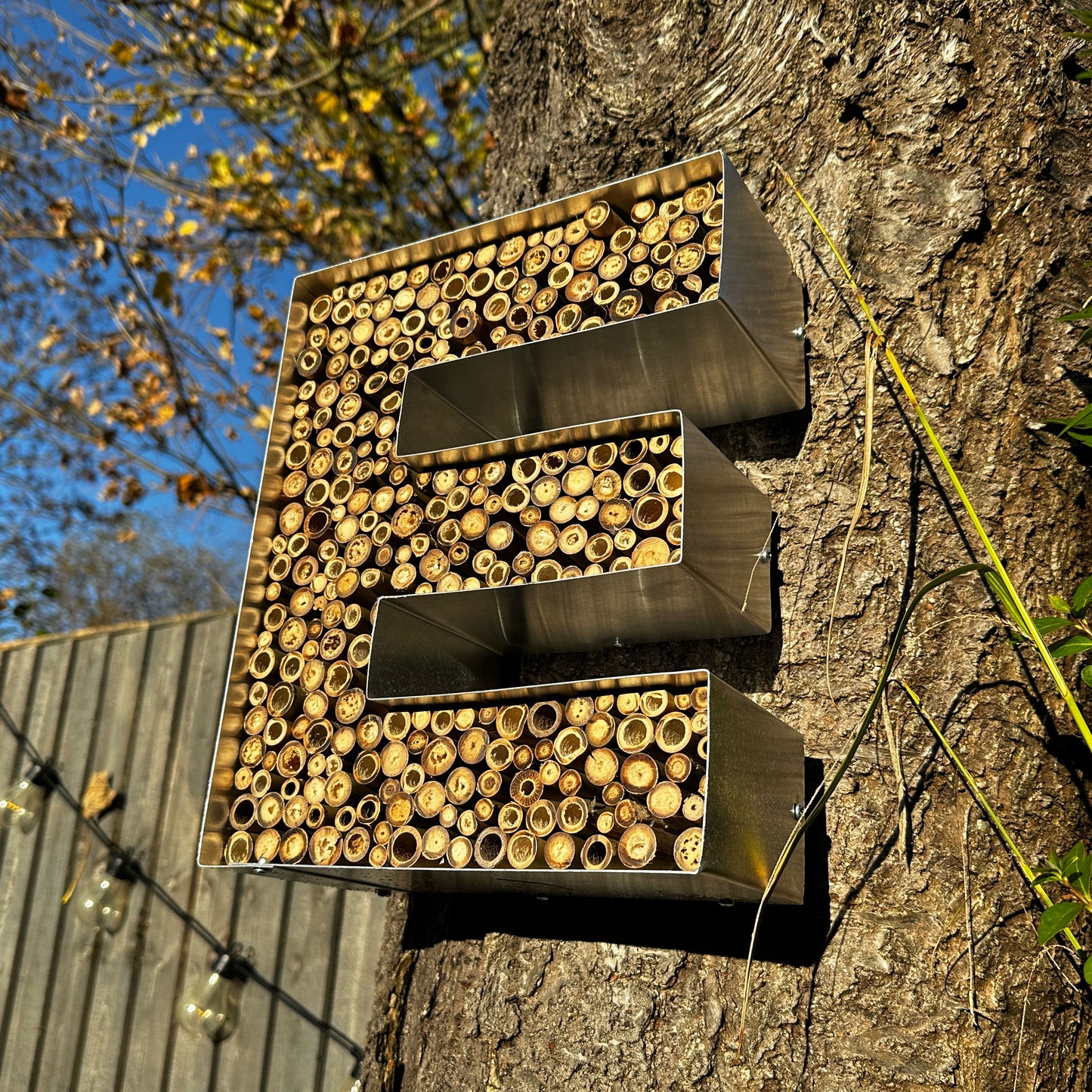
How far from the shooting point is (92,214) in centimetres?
546

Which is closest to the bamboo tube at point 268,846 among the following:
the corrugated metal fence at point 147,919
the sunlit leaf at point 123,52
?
the corrugated metal fence at point 147,919

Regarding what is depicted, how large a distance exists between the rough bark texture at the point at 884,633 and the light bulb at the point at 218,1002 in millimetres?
1501

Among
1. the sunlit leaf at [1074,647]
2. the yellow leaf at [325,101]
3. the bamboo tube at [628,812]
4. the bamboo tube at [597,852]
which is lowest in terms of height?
the bamboo tube at [597,852]

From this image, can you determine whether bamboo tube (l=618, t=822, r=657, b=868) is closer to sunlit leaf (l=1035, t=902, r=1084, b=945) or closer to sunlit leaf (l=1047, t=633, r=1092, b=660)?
sunlit leaf (l=1035, t=902, r=1084, b=945)

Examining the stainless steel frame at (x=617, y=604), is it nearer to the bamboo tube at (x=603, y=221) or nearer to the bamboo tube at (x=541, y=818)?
the bamboo tube at (x=541, y=818)

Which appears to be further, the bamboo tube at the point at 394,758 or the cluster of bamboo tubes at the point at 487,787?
the bamboo tube at the point at 394,758

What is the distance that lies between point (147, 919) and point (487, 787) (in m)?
2.47

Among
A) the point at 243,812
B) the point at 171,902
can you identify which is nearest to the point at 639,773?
the point at 243,812

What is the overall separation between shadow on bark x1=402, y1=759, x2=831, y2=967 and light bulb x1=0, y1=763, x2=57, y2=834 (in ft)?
8.92

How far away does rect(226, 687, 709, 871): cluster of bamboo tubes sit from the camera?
4.14 ft

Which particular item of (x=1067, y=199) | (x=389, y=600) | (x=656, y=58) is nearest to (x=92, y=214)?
(x=656, y=58)

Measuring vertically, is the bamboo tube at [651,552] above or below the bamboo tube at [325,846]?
above

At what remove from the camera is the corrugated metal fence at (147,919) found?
2.94m

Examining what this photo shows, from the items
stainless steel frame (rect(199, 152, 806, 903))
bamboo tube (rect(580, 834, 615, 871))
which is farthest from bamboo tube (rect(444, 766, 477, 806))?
bamboo tube (rect(580, 834, 615, 871))
